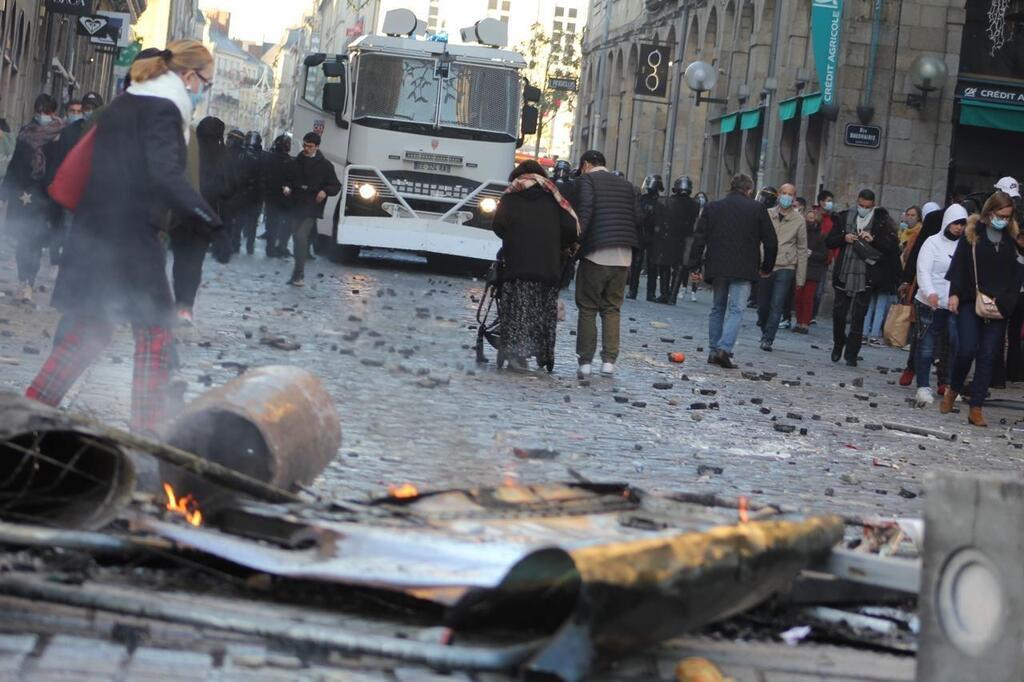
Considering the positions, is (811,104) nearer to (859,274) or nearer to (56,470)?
(859,274)

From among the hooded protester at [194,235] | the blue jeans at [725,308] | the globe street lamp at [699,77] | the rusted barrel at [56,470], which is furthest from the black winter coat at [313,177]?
the rusted barrel at [56,470]

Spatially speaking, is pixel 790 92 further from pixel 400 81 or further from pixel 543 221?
pixel 543 221

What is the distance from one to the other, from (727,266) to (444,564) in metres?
12.1

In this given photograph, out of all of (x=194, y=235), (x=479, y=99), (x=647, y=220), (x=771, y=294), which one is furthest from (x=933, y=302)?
(x=647, y=220)

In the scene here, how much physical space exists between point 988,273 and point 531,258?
3.53 metres

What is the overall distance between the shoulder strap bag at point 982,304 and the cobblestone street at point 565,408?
0.89 m

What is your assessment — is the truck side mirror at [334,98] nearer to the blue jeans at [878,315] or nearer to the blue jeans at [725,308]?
the blue jeans at [878,315]

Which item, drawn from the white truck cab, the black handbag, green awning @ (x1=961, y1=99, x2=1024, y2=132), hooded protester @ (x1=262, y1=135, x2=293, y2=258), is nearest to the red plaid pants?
the black handbag

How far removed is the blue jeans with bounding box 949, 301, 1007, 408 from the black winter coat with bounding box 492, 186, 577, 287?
3132 mm

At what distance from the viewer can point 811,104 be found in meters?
33.2

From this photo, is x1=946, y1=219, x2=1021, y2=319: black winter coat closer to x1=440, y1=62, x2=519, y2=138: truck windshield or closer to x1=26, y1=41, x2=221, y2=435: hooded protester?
x1=26, y1=41, x2=221, y2=435: hooded protester

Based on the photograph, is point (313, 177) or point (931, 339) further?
point (313, 177)

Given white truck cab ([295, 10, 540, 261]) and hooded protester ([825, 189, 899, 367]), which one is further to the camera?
white truck cab ([295, 10, 540, 261])

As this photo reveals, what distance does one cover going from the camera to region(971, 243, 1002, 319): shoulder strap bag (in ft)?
44.2
